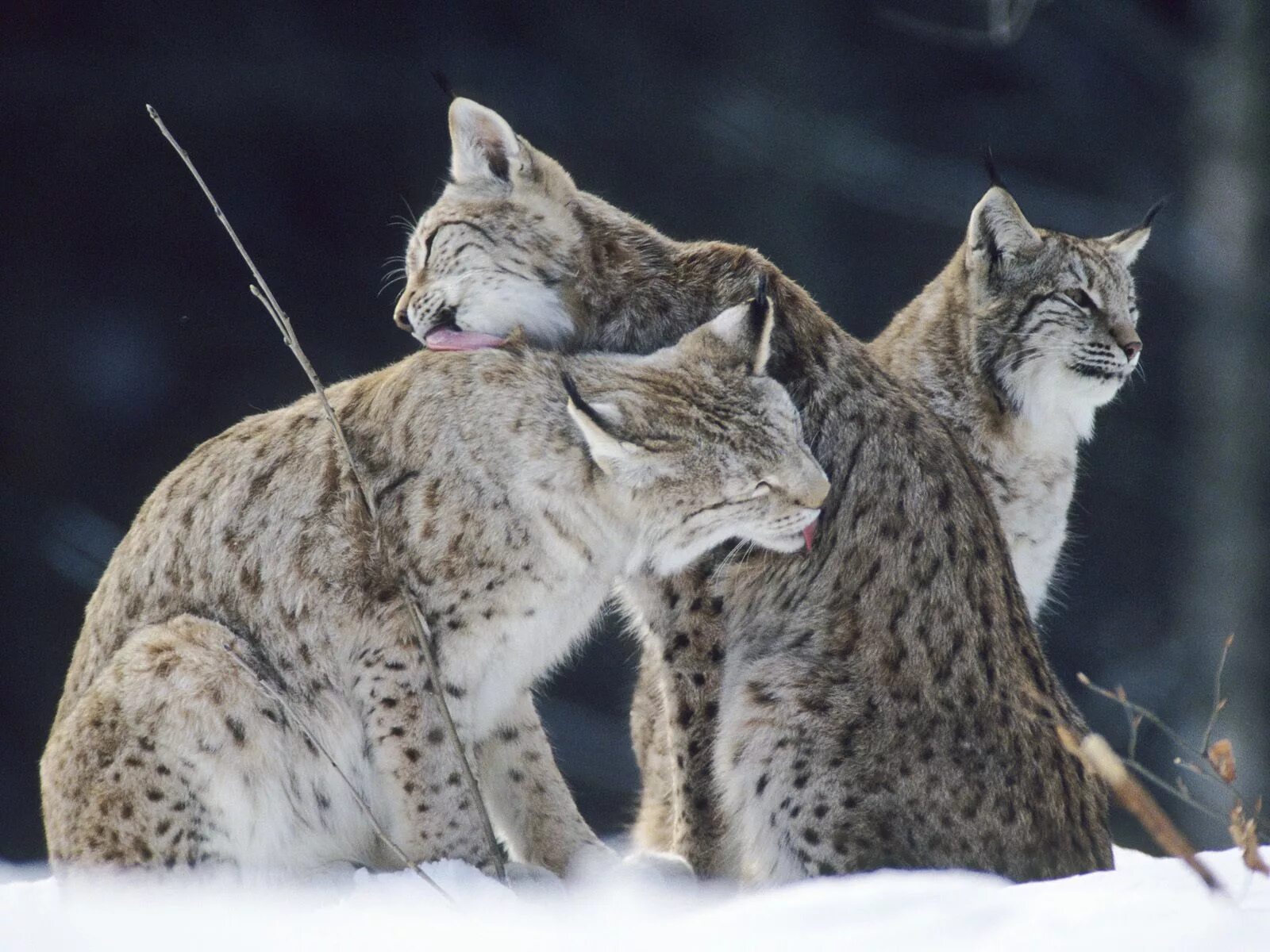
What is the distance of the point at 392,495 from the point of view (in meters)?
Answer: 4.20

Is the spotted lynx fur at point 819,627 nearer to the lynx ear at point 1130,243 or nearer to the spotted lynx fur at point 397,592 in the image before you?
the spotted lynx fur at point 397,592

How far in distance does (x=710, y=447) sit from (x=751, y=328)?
12.7 inches

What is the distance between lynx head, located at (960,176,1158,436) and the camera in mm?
5559

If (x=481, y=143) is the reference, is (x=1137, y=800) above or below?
below

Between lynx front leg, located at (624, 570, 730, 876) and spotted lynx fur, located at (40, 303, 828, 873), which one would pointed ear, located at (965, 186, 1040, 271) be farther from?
lynx front leg, located at (624, 570, 730, 876)

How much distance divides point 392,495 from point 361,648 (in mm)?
392

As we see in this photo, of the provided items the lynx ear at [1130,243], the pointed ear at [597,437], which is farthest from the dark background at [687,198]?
the pointed ear at [597,437]

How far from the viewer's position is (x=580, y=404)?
387 centimetres

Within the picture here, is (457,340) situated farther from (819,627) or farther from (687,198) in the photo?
(687,198)

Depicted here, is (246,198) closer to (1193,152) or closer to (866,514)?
(1193,152)

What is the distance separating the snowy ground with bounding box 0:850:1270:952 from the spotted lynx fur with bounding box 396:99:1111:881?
0.42 m

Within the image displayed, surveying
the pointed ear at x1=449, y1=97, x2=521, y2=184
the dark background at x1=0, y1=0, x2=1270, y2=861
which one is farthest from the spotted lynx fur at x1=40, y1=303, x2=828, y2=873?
the dark background at x1=0, y1=0, x2=1270, y2=861

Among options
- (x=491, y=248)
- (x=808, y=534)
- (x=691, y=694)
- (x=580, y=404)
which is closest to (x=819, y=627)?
(x=808, y=534)

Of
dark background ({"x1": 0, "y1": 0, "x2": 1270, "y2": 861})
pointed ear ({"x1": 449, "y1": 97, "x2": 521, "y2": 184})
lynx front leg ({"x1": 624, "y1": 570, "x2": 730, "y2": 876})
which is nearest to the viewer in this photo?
lynx front leg ({"x1": 624, "y1": 570, "x2": 730, "y2": 876})
